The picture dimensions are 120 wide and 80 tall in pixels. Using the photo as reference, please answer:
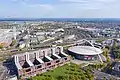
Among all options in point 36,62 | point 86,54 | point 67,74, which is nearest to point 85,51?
point 86,54

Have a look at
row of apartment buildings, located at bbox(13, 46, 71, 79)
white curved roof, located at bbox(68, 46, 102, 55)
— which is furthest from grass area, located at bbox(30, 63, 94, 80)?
white curved roof, located at bbox(68, 46, 102, 55)

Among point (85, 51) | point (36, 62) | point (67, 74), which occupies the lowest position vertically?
point (67, 74)

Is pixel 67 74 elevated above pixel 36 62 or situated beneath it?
situated beneath

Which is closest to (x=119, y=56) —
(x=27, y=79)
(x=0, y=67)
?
(x=27, y=79)

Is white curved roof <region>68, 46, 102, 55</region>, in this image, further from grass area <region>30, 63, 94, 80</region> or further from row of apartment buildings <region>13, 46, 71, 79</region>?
grass area <region>30, 63, 94, 80</region>

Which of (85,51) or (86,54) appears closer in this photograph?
(86,54)

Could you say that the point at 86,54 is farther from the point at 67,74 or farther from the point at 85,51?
the point at 67,74
